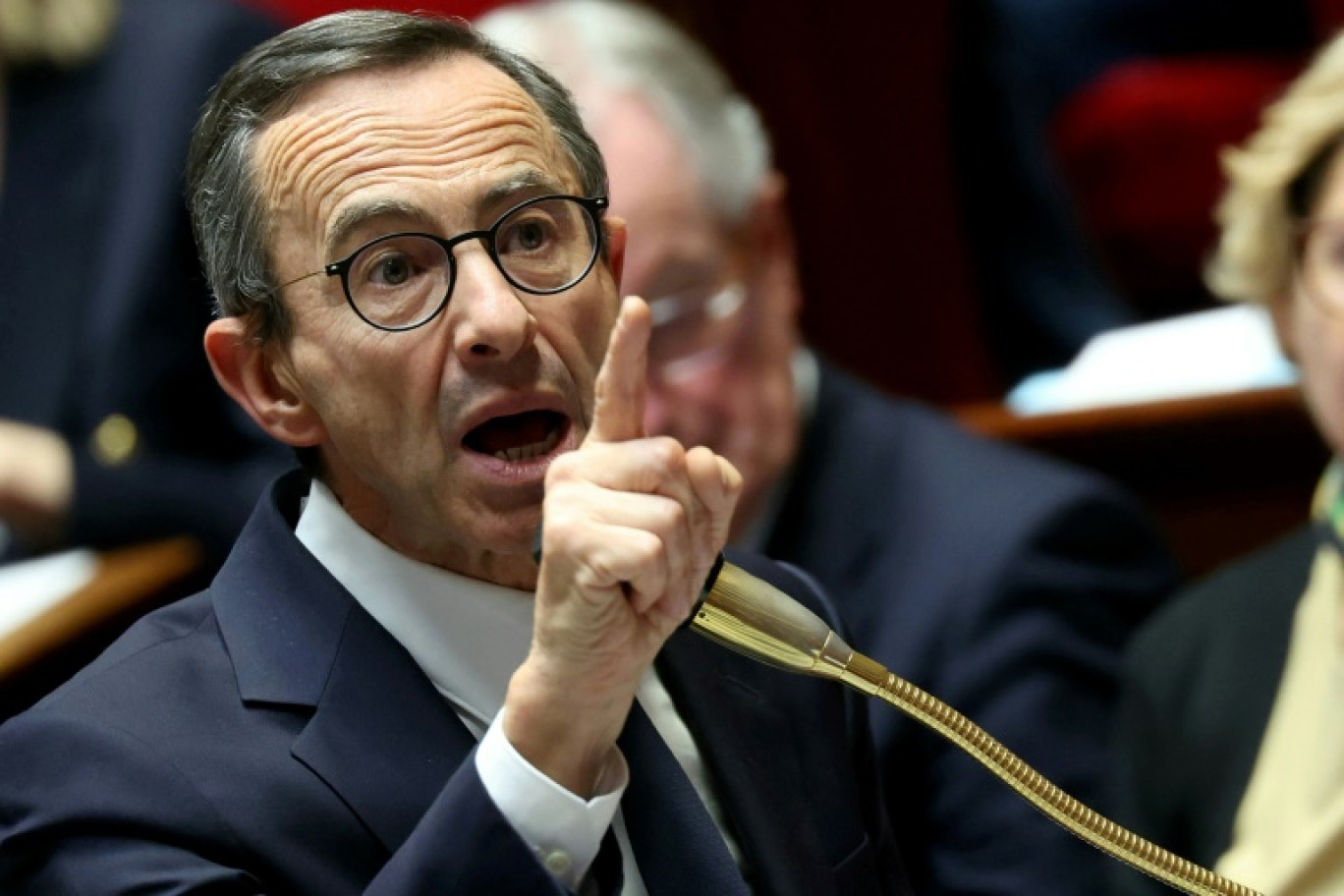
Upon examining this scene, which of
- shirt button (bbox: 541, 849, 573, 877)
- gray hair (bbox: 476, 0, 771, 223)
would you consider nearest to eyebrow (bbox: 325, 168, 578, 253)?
shirt button (bbox: 541, 849, 573, 877)

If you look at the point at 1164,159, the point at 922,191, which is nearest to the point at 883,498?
the point at 922,191

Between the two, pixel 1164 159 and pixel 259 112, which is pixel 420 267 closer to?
pixel 259 112

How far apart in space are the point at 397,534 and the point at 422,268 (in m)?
0.09

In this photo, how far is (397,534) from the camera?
689mm

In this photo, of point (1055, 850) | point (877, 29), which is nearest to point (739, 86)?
point (877, 29)

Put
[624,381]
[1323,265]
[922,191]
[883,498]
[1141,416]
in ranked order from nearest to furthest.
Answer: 1. [624,381]
2. [1323,265]
3. [883,498]
4. [1141,416]
5. [922,191]

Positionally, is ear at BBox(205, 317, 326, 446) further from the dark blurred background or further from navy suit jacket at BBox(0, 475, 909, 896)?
the dark blurred background

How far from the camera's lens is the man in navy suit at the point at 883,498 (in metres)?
1.03

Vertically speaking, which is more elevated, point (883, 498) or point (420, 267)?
point (420, 267)

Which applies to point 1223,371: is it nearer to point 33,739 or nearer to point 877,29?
point 877,29

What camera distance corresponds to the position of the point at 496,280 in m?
0.66

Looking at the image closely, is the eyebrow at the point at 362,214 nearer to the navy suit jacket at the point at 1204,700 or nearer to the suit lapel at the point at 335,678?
the suit lapel at the point at 335,678

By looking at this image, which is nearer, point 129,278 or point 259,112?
point 259,112

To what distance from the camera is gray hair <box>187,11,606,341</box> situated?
Answer: 660 mm
